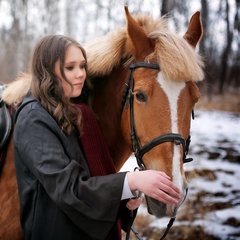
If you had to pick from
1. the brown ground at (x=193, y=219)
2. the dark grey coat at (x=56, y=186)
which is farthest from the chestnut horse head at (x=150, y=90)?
the brown ground at (x=193, y=219)

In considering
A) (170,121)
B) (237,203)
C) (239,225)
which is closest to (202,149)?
(237,203)

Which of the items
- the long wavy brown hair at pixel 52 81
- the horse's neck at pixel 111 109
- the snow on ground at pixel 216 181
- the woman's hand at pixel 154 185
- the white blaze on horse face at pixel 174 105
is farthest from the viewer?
the snow on ground at pixel 216 181

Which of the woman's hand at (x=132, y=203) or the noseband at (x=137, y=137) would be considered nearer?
the noseband at (x=137, y=137)

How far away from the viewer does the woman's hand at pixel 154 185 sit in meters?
1.29

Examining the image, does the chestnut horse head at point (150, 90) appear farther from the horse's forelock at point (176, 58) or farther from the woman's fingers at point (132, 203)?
the woman's fingers at point (132, 203)

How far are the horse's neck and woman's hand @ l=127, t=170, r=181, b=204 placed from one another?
62cm

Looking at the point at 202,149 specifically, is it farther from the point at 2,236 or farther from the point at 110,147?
the point at 2,236

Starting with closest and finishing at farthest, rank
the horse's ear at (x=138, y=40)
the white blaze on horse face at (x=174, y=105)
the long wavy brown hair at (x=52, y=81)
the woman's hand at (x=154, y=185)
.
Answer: the woman's hand at (x=154, y=185)
the white blaze on horse face at (x=174, y=105)
the long wavy brown hair at (x=52, y=81)
the horse's ear at (x=138, y=40)

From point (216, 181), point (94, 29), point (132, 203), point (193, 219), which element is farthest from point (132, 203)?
point (94, 29)

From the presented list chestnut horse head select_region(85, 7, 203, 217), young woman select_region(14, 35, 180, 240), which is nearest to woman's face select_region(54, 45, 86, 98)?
young woman select_region(14, 35, 180, 240)

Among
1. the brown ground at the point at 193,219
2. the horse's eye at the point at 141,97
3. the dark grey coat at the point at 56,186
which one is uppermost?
the horse's eye at the point at 141,97

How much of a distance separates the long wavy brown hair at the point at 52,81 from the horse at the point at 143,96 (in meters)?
0.27

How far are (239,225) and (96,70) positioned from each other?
272 centimetres

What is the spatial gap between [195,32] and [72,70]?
85cm
